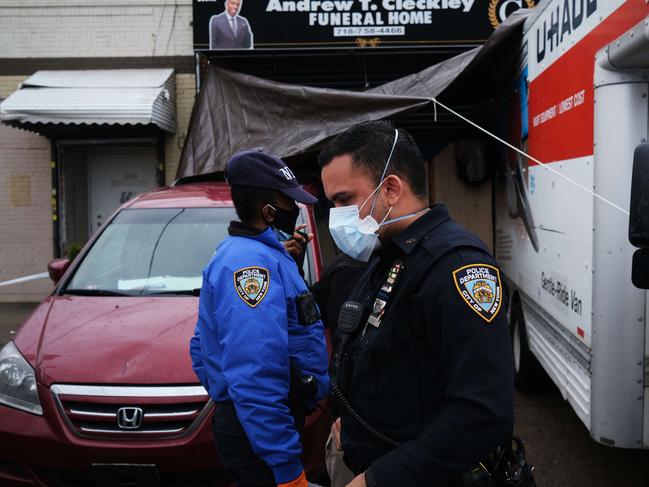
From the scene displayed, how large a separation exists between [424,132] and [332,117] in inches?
99.7

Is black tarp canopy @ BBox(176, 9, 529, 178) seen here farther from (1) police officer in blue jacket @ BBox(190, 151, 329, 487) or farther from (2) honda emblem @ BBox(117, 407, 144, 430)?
(1) police officer in blue jacket @ BBox(190, 151, 329, 487)

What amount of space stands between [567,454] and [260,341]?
11.3 ft

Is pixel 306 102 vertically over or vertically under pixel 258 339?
over

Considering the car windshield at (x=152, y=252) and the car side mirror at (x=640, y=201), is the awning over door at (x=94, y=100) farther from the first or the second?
the car side mirror at (x=640, y=201)

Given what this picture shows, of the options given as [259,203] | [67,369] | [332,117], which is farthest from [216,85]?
[259,203]

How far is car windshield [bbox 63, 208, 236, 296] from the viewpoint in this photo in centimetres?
417

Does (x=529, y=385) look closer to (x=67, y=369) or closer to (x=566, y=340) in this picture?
(x=566, y=340)

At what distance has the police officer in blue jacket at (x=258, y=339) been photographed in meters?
2.07

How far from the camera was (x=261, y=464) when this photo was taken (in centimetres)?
218

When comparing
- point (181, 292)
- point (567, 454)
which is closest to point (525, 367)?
point (567, 454)

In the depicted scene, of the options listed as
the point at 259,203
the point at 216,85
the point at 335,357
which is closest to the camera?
the point at 335,357

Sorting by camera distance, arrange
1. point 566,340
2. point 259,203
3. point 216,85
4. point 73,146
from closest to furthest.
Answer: point 259,203 < point 566,340 < point 216,85 < point 73,146

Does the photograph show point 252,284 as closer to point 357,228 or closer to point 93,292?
point 357,228

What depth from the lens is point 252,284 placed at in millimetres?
2174
